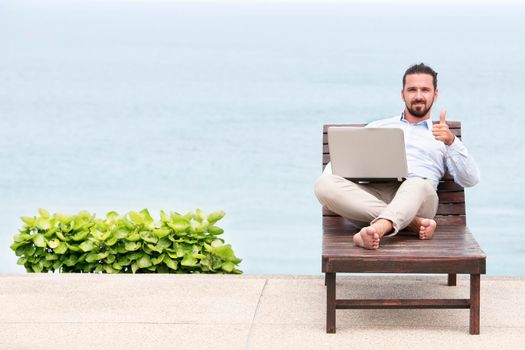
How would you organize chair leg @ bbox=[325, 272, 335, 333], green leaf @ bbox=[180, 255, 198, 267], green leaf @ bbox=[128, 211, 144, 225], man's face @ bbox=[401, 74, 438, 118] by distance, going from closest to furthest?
1. chair leg @ bbox=[325, 272, 335, 333]
2. man's face @ bbox=[401, 74, 438, 118]
3. green leaf @ bbox=[180, 255, 198, 267]
4. green leaf @ bbox=[128, 211, 144, 225]

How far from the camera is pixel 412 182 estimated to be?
17.8 feet

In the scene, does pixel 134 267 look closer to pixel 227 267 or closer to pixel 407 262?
pixel 227 267

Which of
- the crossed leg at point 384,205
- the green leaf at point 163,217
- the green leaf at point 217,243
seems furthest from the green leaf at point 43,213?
the crossed leg at point 384,205

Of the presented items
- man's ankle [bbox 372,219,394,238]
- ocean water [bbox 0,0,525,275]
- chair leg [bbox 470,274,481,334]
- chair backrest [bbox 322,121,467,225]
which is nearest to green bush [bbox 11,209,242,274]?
ocean water [bbox 0,0,525,275]

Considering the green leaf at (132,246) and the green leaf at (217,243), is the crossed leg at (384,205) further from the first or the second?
the green leaf at (132,246)

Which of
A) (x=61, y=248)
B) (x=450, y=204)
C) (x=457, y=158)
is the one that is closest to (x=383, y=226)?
(x=457, y=158)

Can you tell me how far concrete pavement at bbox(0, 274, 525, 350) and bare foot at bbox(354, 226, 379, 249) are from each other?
0.39 meters

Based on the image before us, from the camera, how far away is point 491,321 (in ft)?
16.8

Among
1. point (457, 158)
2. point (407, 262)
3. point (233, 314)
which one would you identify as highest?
point (457, 158)

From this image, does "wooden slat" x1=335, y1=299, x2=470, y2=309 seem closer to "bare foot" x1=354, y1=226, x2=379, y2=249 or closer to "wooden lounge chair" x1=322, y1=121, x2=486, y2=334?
"wooden lounge chair" x1=322, y1=121, x2=486, y2=334

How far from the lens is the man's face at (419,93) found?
579 cm

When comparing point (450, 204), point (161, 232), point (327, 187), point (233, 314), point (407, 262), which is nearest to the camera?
point (407, 262)

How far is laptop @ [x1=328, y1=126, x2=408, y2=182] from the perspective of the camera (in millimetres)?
5492

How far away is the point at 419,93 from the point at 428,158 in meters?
0.37
